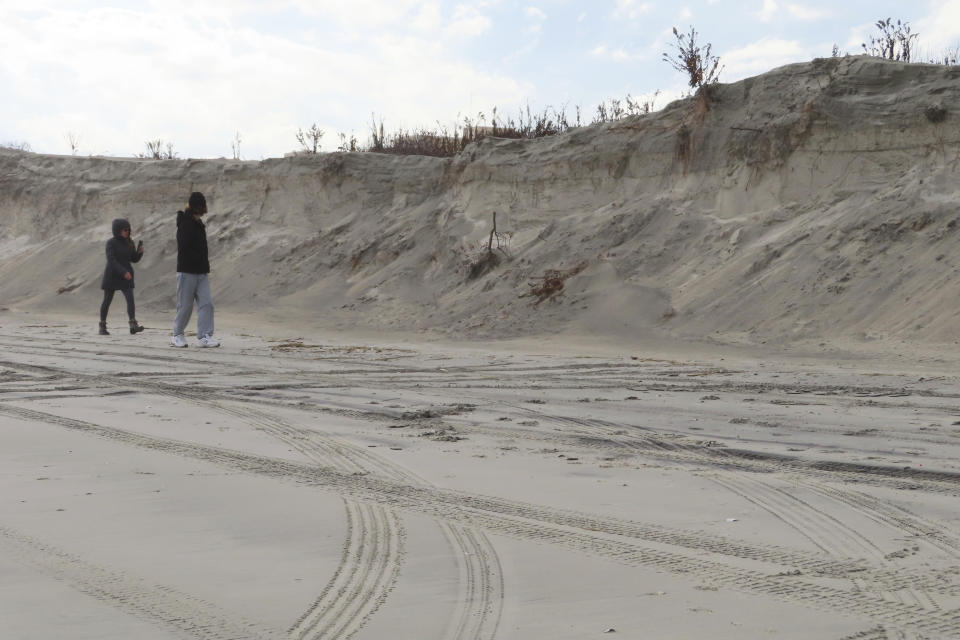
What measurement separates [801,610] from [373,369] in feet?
20.7

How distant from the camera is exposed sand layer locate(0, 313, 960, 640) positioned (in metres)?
2.63

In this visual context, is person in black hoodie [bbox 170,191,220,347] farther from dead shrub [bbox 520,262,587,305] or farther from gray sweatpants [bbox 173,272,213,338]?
dead shrub [bbox 520,262,587,305]

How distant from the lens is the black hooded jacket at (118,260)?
44.4ft

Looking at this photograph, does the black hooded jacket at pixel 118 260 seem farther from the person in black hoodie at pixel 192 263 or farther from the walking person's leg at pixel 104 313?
the person in black hoodie at pixel 192 263

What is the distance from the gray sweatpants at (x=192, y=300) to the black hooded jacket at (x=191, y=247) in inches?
3.7

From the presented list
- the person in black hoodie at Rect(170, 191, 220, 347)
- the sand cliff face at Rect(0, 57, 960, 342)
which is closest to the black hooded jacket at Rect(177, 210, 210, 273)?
the person in black hoodie at Rect(170, 191, 220, 347)

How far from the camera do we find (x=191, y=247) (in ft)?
38.8

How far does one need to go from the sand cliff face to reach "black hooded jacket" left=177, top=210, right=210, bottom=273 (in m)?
2.91

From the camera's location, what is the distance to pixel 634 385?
7191mm

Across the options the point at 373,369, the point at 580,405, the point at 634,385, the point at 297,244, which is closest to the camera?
the point at 580,405

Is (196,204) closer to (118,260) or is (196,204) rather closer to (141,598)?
(118,260)

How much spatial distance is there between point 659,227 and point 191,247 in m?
6.00

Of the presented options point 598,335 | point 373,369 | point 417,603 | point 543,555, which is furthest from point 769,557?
point 598,335

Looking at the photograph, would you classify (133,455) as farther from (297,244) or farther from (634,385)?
(297,244)
